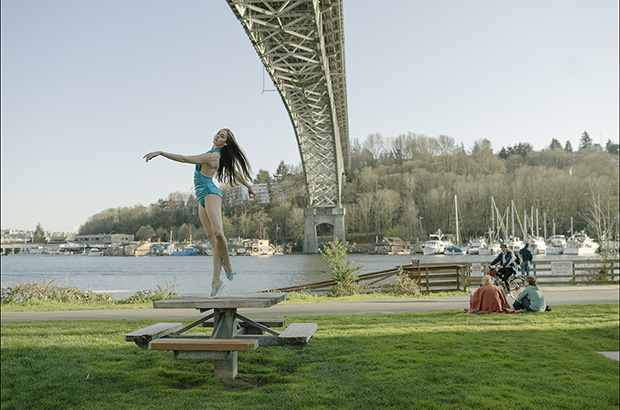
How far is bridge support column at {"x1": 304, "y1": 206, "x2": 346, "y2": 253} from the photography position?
47428mm

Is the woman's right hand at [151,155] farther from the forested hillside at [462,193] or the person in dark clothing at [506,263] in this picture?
the forested hillside at [462,193]

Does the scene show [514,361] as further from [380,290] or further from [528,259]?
[528,259]

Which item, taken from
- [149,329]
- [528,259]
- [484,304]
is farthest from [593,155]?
[149,329]

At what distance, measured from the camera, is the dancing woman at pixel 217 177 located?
350 cm

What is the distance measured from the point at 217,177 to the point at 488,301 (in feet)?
21.4

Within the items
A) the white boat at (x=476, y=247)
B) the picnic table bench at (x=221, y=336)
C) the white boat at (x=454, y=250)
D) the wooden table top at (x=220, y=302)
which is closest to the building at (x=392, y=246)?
the white boat at (x=454, y=250)

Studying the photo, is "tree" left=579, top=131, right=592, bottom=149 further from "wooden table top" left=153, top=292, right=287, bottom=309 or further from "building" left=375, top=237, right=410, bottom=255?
"wooden table top" left=153, top=292, right=287, bottom=309

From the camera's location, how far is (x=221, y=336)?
441 centimetres

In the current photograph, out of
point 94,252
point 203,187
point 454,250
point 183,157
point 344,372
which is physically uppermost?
point 183,157

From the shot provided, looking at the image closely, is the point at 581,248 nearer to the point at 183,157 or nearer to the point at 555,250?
the point at 555,250

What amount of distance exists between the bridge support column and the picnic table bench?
41.6 meters

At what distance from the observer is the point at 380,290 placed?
1448 cm

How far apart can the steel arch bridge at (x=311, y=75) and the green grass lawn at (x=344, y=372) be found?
15039 millimetres

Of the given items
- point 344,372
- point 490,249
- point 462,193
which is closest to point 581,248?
point 490,249
